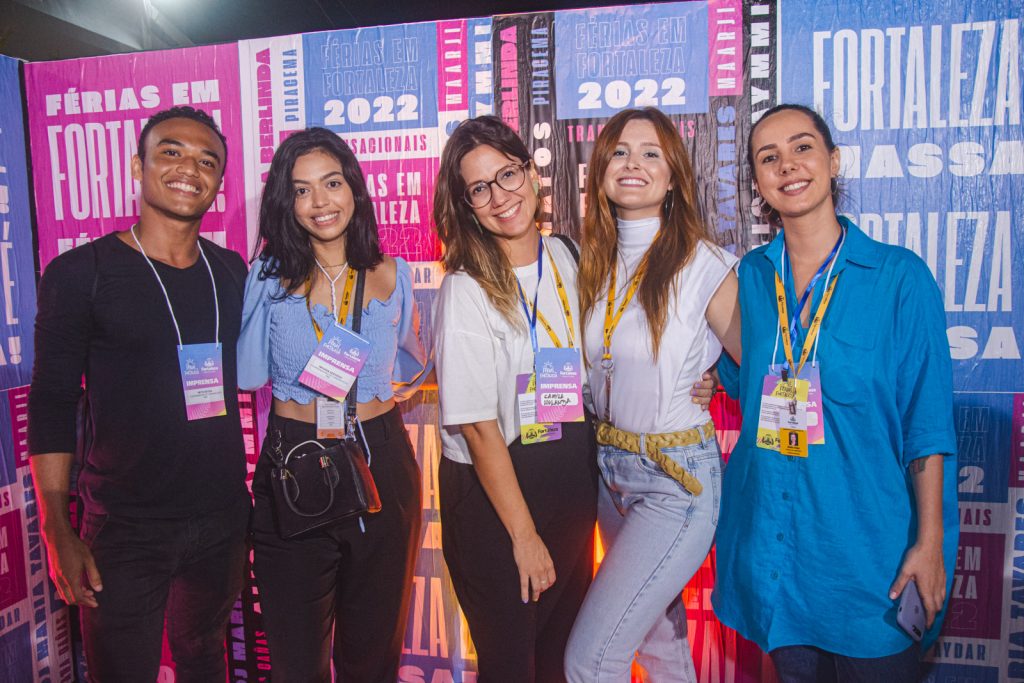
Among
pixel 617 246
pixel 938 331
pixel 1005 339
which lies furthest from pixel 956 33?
pixel 617 246

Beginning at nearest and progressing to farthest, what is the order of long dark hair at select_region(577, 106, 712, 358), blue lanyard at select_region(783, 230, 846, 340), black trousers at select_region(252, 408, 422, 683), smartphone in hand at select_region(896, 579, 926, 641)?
smartphone in hand at select_region(896, 579, 926, 641) < blue lanyard at select_region(783, 230, 846, 340) < long dark hair at select_region(577, 106, 712, 358) < black trousers at select_region(252, 408, 422, 683)

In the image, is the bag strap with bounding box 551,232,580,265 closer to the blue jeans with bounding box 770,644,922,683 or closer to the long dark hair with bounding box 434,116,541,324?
the long dark hair with bounding box 434,116,541,324

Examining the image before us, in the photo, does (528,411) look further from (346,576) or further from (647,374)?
(346,576)

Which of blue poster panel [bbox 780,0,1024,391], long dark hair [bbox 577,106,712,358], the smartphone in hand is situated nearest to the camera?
the smartphone in hand

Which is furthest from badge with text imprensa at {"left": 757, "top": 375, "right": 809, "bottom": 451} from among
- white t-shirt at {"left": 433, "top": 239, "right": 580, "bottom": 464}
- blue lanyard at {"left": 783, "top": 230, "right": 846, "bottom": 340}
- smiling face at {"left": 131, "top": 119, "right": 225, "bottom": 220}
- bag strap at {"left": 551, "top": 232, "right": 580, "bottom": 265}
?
smiling face at {"left": 131, "top": 119, "right": 225, "bottom": 220}

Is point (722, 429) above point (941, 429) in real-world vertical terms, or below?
below

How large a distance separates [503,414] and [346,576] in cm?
72

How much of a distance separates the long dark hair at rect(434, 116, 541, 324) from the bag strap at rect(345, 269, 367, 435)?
0.29 metres

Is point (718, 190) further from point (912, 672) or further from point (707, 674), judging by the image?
point (707, 674)

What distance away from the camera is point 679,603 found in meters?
1.96

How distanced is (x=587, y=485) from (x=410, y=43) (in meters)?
1.86

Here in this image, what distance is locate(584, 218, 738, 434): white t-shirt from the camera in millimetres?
1696

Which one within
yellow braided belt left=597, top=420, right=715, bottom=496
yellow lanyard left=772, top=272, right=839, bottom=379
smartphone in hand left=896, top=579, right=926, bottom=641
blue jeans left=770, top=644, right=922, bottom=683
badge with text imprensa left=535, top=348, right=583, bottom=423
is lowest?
blue jeans left=770, top=644, right=922, bottom=683

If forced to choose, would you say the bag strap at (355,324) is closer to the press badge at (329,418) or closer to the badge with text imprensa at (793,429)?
the press badge at (329,418)
